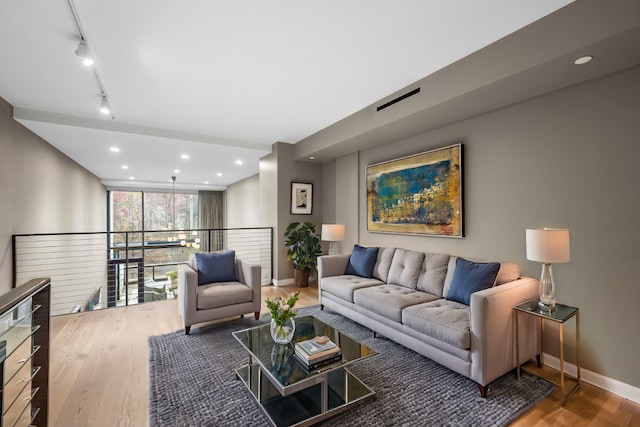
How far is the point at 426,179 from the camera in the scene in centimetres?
353

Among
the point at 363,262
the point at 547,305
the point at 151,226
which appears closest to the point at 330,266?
the point at 363,262

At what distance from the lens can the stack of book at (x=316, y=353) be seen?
1.87m

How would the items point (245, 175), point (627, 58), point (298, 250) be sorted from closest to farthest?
point (627, 58)
point (298, 250)
point (245, 175)

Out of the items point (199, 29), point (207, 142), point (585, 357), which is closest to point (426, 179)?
point (585, 357)

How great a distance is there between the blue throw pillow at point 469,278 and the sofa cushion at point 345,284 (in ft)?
3.18

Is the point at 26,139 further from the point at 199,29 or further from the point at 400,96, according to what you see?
the point at 400,96

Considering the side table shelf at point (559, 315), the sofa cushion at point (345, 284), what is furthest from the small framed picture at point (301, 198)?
the side table shelf at point (559, 315)

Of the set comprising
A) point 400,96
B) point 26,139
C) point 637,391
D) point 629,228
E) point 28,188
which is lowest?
point 637,391

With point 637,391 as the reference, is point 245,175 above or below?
above

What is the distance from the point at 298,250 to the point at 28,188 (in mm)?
3801

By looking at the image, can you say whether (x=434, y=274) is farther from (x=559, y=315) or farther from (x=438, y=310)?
(x=559, y=315)

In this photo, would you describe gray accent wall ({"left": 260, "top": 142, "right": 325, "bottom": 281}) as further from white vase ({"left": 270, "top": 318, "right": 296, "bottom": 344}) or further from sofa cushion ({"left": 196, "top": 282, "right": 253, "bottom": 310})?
white vase ({"left": 270, "top": 318, "right": 296, "bottom": 344})

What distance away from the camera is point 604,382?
2.17m

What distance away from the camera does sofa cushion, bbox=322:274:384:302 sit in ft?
10.9
